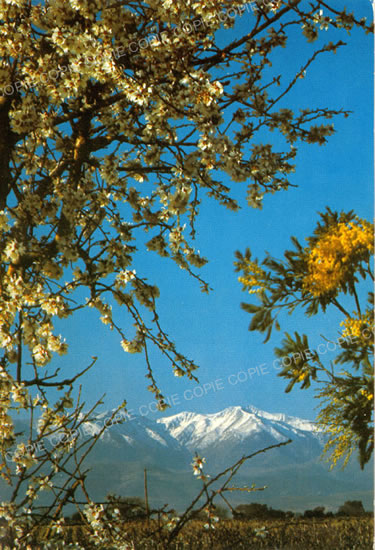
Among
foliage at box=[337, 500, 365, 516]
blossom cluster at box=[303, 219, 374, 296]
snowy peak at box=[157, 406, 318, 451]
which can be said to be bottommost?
foliage at box=[337, 500, 365, 516]

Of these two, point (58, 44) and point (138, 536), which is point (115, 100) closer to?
point (58, 44)

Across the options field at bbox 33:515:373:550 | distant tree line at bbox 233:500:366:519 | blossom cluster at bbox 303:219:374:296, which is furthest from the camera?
blossom cluster at bbox 303:219:374:296

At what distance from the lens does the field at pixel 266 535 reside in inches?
60.4

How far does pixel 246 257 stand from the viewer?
2.19 m

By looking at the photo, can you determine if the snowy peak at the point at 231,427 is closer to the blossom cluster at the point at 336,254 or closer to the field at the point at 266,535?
the field at the point at 266,535

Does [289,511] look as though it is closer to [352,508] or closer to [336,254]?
[352,508]

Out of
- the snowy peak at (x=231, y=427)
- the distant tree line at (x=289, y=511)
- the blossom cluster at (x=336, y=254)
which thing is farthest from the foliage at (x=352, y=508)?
the blossom cluster at (x=336, y=254)

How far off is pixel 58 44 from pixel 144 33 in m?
0.32

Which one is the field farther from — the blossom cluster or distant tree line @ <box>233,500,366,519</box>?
the blossom cluster

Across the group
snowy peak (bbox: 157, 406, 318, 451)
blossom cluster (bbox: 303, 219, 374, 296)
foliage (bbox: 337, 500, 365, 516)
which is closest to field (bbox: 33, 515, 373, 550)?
foliage (bbox: 337, 500, 365, 516)

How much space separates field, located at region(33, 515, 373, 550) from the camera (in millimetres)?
1533

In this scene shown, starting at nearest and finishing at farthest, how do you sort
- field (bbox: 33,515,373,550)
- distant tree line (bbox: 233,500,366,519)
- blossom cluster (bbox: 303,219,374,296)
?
field (bbox: 33,515,373,550) < distant tree line (bbox: 233,500,366,519) < blossom cluster (bbox: 303,219,374,296)

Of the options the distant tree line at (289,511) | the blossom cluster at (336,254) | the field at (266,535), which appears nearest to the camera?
the field at (266,535)

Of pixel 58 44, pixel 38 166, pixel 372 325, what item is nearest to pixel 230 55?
pixel 58 44
